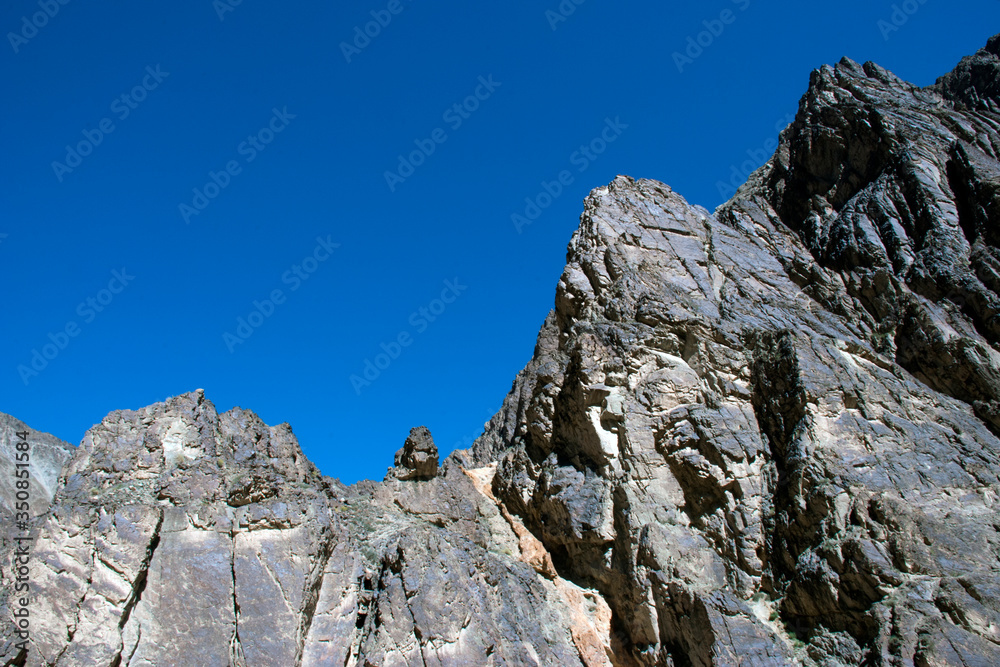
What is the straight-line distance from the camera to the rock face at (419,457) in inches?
1258

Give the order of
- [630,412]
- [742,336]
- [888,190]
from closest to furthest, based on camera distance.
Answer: [630,412]
[742,336]
[888,190]

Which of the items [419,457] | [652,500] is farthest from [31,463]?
[652,500]

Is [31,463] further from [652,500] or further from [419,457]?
[652,500]

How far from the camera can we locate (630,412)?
29.8m

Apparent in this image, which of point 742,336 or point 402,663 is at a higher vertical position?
point 742,336

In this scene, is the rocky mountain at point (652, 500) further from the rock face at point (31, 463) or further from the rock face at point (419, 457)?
the rock face at point (31, 463)

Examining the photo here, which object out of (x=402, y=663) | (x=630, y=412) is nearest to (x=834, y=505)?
(x=630, y=412)

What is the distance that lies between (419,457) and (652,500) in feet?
35.5

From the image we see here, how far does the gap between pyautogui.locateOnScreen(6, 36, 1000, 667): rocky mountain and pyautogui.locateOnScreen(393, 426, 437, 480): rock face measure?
0.13m

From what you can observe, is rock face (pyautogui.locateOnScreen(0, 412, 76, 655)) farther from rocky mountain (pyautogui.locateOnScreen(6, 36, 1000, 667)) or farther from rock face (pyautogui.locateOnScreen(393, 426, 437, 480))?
rock face (pyautogui.locateOnScreen(393, 426, 437, 480))

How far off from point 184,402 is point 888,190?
37.4 m

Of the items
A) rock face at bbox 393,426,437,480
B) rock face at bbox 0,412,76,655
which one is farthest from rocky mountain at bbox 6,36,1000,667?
rock face at bbox 0,412,76,655

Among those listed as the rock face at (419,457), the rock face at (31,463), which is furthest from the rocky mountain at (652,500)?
the rock face at (31,463)

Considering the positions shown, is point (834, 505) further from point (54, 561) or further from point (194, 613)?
point (54, 561)
